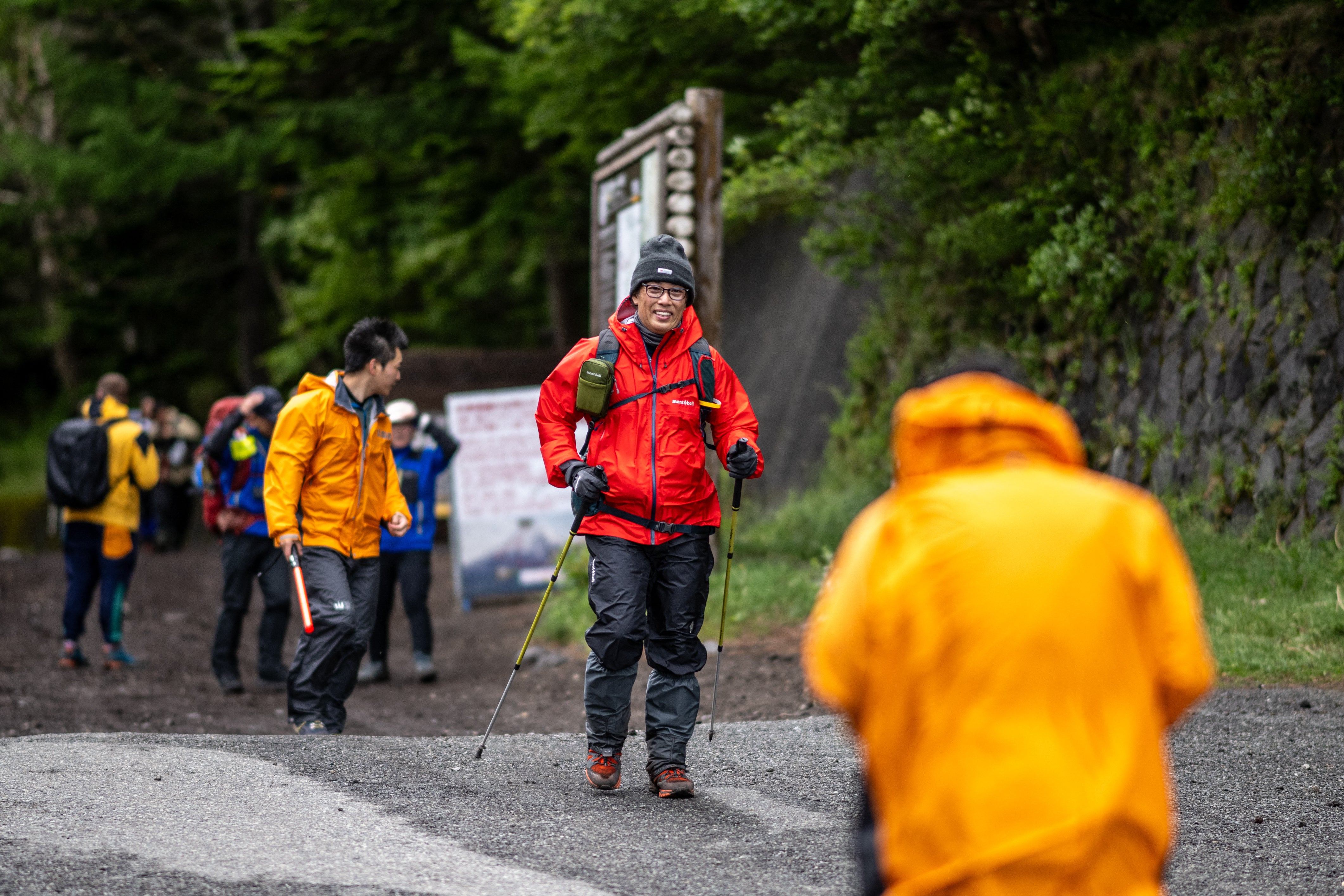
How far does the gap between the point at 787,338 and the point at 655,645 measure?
12612 millimetres

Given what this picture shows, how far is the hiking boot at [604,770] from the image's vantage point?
547cm

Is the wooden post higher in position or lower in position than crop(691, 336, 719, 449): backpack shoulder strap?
higher

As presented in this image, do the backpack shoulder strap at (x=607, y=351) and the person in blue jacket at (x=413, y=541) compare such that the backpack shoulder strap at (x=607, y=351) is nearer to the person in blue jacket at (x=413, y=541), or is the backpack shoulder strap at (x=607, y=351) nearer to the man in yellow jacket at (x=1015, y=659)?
the man in yellow jacket at (x=1015, y=659)

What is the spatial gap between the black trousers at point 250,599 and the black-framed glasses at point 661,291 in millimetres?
4921

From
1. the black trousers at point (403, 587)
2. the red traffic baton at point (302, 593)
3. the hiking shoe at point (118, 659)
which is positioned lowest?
the hiking shoe at point (118, 659)

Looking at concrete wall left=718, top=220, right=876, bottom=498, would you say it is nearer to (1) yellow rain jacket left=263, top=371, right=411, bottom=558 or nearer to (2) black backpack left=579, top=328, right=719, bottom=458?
(1) yellow rain jacket left=263, top=371, right=411, bottom=558

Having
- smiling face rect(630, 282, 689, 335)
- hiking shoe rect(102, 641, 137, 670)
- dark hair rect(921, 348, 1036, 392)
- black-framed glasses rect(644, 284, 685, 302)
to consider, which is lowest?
hiking shoe rect(102, 641, 137, 670)

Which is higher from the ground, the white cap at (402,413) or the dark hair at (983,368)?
the dark hair at (983,368)

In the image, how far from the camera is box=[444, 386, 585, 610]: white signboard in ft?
46.1

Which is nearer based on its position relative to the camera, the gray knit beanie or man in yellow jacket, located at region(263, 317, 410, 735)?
the gray knit beanie

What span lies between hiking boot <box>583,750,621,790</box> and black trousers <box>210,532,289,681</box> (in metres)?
4.53

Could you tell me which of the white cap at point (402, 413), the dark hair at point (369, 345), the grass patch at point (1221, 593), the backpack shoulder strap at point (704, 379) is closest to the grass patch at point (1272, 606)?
the grass patch at point (1221, 593)

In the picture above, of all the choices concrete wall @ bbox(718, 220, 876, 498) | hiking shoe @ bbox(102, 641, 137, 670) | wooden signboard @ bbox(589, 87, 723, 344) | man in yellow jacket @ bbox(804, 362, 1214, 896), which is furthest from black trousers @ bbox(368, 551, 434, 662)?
man in yellow jacket @ bbox(804, 362, 1214, 896)

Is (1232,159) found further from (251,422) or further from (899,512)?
(899,512)
